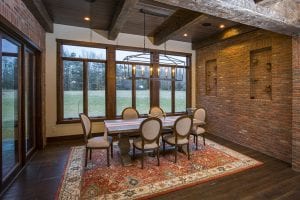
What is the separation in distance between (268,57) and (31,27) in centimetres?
523

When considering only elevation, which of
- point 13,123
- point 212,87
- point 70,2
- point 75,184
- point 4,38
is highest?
point 70,2

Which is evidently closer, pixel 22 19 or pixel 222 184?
pixel 222 184

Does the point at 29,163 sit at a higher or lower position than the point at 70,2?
lower

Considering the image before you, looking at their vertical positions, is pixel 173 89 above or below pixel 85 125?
above

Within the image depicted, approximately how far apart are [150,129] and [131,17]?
108 inches

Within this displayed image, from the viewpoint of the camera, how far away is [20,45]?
3168 millimetres

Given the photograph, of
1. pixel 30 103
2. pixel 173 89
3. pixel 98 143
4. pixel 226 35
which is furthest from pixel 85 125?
pixel 226 35

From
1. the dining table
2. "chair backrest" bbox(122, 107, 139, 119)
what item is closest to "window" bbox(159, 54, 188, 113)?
"chair backrest" bbox(122, 107, 139, 119)

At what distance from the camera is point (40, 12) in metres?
3.42

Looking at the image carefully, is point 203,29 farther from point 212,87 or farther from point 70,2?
point 70,2

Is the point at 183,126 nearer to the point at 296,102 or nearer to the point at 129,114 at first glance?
the point at 129,114

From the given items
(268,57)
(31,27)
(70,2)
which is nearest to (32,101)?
(31,27)

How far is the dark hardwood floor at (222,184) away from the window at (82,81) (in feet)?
5.94

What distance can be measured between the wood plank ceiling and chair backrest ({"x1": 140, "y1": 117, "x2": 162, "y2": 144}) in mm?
Answer: 2060
